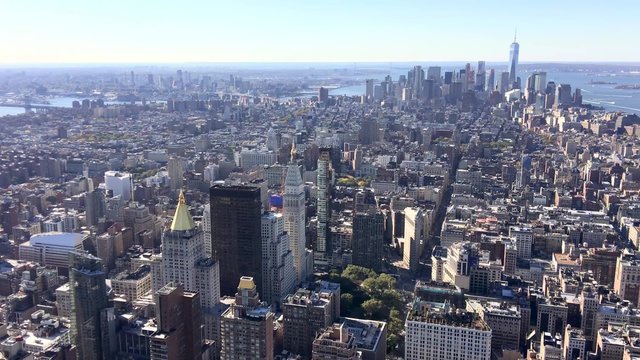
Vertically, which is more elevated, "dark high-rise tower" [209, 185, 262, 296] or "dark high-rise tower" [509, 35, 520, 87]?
"dark high-rise tower" [509, 35, 520, 87]

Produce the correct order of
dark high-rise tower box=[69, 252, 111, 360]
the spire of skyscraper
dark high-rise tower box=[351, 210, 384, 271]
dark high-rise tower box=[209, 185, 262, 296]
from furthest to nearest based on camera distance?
the spire of skyscraper, dark high-rise tower box=[351, 210, 384, 271], dark high-rise tower box=[209, 185, 262, 296], dark high-rise tower box=[69, 252, 111, 360]

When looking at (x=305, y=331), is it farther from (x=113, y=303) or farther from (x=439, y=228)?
(x=439, y=228)

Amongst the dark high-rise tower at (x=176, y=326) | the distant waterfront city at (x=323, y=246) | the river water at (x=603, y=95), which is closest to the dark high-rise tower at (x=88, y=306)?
the distant waterfront city at (x=323, y=246)

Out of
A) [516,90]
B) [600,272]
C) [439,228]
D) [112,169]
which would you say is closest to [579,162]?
[439,228]

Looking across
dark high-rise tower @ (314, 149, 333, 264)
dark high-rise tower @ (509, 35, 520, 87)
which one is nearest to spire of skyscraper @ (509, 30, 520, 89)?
dark high-rise tower @ (509, 35, 520, 87)

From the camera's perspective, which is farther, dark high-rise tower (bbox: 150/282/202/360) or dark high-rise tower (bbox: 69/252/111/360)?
dark high-rise tower (bbox: 69/252/111/360)

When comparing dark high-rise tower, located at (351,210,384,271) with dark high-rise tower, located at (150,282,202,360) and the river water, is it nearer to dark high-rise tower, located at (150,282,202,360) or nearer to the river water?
dark high-rise tower, located at (150,282,202,360)

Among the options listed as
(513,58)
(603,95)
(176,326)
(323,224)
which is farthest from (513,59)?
(176,326)
